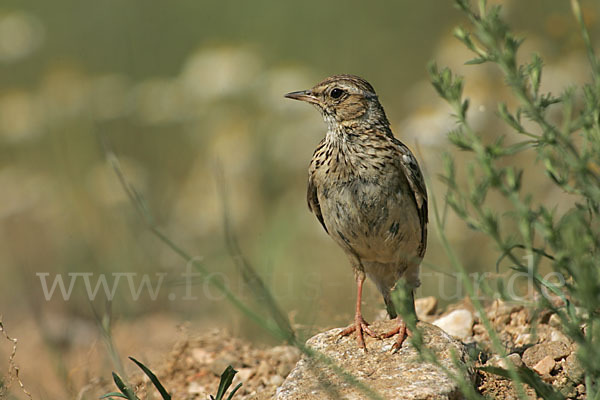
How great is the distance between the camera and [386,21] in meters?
10.4

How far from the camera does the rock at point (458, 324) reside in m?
4.52

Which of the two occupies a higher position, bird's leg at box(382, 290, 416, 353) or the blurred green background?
the blurred green background

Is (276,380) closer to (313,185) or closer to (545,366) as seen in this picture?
(313,185)

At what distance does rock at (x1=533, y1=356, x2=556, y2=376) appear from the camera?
3.78 m

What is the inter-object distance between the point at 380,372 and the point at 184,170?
559cm

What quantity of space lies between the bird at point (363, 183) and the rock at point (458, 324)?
0.39m

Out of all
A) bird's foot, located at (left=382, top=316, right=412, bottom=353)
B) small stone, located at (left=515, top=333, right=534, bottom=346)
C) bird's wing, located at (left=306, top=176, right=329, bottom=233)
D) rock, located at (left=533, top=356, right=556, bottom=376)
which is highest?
bird's wing, located at (left=306, top=176, right=329, bottom=233)

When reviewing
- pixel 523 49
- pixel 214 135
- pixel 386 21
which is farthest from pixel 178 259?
pixel 386 21

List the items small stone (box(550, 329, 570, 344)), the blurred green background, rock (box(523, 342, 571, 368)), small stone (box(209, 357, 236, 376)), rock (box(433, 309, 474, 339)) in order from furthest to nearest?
the blurred green background < small stone (box(209, 357, 236, 376)) < rock (box(433, 309, 474, 339)) < small stone (box(550, 329, 570, 344)) < rock (box(523, 342, 571, 368))

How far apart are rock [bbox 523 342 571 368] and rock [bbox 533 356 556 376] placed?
34mm

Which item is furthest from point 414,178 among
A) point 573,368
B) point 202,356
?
point 202,356

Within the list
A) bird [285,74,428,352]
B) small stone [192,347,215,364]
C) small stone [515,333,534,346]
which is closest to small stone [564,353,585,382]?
small stone [515,333,534,346]

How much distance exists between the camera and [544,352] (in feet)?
12.8

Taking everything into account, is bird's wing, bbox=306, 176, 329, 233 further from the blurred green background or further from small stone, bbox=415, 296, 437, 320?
small stone, bbox=415, 296, 437, 320
